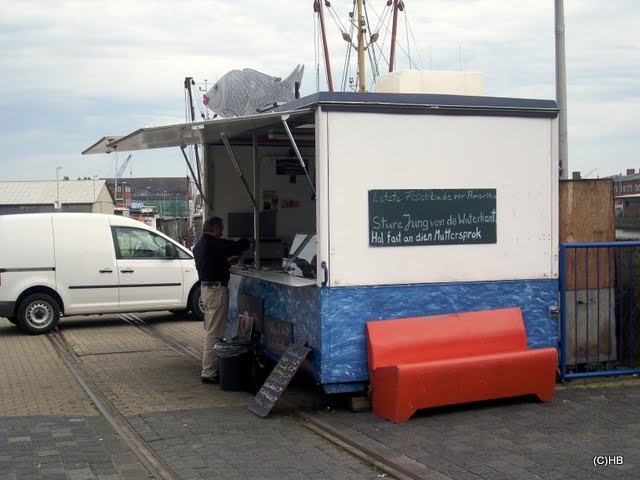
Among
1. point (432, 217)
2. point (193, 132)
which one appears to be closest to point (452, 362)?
point (432, 217)

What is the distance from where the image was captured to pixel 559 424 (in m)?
6.74

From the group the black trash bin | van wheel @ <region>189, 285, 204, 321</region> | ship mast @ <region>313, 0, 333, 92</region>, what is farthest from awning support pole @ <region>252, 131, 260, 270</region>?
ship mast @ <region>313, 0, 333, 92</region>

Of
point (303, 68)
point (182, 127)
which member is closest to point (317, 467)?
point (182, 127)

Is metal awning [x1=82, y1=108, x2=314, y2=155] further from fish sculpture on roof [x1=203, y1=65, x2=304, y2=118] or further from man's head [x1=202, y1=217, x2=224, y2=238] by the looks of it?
man's head [x1=202, y1=217, x2=224, y2=238]

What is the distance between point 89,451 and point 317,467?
72.8 inches

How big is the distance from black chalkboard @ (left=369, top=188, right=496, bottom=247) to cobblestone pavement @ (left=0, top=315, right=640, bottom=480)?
1581mm

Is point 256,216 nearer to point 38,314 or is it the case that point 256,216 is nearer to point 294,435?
point 294,435

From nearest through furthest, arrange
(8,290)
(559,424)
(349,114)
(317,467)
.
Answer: (317,467), (559,424), (349,114), (8,290)

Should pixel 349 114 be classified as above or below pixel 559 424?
above

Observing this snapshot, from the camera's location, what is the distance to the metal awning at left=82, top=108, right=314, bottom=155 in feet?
24.4

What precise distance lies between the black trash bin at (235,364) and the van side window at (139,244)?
602cm

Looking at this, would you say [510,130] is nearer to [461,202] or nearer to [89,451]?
[461,202]

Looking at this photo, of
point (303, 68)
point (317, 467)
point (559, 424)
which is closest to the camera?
point (317, 467)

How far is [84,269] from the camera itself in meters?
13.6
